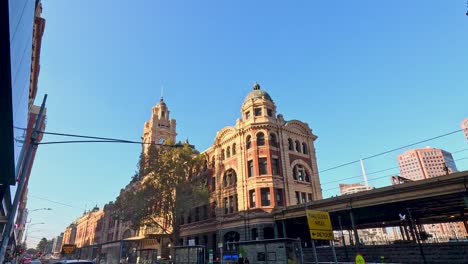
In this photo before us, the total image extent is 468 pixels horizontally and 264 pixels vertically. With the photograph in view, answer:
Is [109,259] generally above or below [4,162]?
below

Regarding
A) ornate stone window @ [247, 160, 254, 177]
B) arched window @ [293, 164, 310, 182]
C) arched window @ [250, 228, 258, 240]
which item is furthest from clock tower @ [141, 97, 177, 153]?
arched window @ [250, 228, 258, 240]

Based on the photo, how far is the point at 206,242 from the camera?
42406 mm

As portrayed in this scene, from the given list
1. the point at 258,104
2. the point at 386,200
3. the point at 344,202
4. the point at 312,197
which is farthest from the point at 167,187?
the point at 386,200

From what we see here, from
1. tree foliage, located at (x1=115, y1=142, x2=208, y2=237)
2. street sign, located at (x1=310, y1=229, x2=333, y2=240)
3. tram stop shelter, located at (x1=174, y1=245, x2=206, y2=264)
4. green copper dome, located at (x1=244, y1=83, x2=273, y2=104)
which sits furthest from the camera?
green copper dome, located at (x1=244, y1=83, x2=273, y2=104)

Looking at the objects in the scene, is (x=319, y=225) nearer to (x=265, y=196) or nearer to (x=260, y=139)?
(x=265, y=196)

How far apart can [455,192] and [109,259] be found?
139ft

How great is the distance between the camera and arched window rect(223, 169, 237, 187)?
1634 inches

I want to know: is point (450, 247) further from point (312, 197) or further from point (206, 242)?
point (206, 242)

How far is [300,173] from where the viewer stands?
4156cm

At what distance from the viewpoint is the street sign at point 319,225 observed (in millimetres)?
11383

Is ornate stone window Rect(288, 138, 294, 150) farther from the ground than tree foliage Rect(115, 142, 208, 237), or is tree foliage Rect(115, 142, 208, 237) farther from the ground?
ornate stone window Rect(288, 138, 294, 150)

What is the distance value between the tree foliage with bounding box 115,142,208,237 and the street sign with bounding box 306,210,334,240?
28.3m

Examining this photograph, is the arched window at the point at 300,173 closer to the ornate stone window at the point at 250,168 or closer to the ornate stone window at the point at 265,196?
the ornate stone window at the point at 265,196

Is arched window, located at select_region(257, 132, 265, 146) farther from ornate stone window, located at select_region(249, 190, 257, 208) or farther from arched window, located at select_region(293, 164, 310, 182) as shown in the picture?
Answer: ornate stone window, located at select_region(249, 190, 257, 208)
